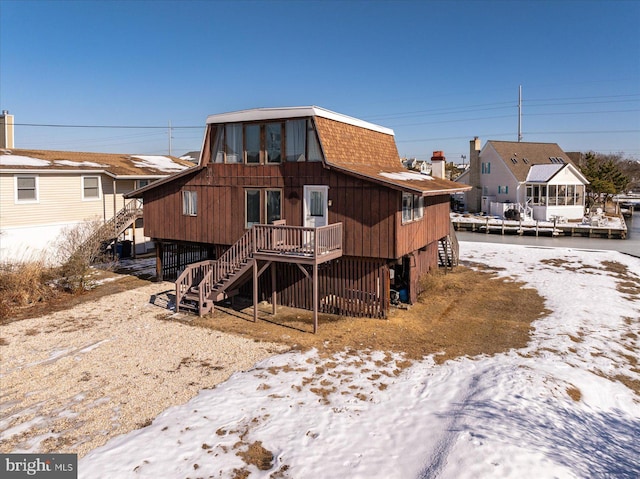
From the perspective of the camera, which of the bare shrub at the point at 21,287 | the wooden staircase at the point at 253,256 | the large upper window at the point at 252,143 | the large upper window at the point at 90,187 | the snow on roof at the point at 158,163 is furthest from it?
the snow on roof at the point at 158,163

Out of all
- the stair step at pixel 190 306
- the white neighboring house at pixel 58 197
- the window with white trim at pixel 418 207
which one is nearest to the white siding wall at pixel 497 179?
the window with white trim at pixel 418 207

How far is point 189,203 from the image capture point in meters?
18.7

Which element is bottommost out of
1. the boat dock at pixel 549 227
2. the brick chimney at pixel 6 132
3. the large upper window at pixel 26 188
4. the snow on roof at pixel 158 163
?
the boat dock at pixel 549 227

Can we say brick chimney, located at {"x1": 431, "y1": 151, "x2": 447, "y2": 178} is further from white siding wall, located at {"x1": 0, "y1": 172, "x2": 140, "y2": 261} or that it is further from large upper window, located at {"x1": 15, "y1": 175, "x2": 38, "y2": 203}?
large upper window, located at {"x1": 15, "y1": 175, "x2": 38, "y2": 203}

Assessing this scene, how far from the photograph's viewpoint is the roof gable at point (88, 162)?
2306 cm

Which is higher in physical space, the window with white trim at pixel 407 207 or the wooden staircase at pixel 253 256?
the window with white trim at pixel 407 207

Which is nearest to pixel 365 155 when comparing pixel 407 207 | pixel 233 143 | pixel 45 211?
pixel 407 207

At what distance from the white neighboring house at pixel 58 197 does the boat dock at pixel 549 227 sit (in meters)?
26.2

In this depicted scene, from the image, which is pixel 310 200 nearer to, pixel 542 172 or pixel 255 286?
pixel 255 286

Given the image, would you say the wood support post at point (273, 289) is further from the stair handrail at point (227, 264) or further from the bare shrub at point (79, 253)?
the bare shrub at point (79, 253)

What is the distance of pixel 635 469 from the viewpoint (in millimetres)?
7270

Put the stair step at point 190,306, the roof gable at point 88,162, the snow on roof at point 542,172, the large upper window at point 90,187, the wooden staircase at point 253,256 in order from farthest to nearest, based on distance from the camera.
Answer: the snow on roof at point 542,172, the large upper window at point 90,187, the roof gable at point 88,162, the stair step at point 190,306, the wooden staircase at point 253,256

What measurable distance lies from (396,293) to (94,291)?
40.6ft

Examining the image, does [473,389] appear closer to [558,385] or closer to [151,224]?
[558,385]
